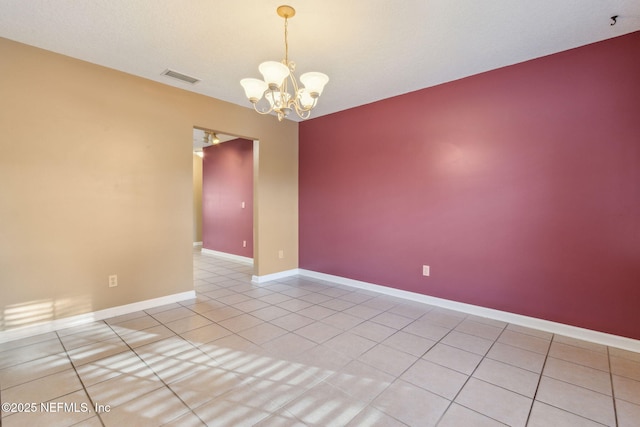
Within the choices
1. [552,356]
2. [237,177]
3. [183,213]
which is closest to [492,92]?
[552,356]

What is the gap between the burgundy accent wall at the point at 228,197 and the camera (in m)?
5.75

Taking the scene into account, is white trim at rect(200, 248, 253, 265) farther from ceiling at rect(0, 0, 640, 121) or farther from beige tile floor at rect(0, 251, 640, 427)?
ceiling at rect(0, 0, 640, 121)

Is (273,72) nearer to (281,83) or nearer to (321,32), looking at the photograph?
(281,83)

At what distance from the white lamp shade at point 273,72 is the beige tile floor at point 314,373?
6.79 ft

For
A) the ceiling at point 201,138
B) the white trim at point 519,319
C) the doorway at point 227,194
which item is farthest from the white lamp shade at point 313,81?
the ceiling at point 201,138

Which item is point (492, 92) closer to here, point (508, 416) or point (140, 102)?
point (508, 416)

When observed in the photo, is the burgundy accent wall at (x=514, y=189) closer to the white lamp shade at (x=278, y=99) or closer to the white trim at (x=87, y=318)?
the white lamp shade at (x=278, y=99)

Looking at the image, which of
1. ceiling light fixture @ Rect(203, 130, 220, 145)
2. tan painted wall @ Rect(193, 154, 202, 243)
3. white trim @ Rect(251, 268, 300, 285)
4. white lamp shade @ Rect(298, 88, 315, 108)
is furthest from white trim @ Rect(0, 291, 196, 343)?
tan painted wall @ Rect(193, 154, 202, 243)

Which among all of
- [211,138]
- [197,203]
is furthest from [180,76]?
[197,203]

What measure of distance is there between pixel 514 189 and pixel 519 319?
1319 mm

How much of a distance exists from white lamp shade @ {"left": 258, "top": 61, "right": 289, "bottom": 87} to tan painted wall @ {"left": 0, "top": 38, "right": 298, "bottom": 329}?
203 centimetres

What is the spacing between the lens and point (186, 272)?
143 inches

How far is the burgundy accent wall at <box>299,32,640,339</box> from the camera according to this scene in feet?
8.05

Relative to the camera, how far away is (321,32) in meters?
2.39
